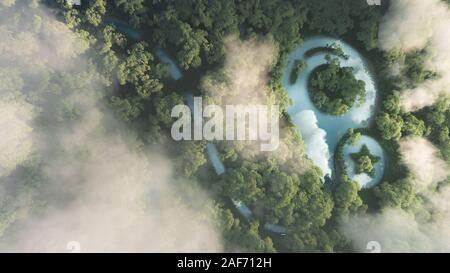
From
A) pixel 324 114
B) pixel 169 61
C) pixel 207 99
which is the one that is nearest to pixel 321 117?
pixel 324 114

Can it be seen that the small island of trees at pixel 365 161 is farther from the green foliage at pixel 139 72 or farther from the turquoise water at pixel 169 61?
the green foliage at pixel 139 72

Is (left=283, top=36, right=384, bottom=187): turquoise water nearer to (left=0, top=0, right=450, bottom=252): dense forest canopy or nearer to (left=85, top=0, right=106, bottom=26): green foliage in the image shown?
(left=0, top=0, right=450, bottom=252): dense forest canopy

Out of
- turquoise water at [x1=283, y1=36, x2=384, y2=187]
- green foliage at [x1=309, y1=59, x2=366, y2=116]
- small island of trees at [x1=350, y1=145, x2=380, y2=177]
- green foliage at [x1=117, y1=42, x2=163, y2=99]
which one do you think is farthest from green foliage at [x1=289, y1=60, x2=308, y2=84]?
green foliage at [x1=117, y1=42, x2=163, y2=99]

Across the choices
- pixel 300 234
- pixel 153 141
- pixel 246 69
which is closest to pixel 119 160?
pixel 153 141

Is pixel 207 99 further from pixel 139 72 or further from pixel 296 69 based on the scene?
pixel 296 69

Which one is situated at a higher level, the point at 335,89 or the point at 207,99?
the point at 335,89

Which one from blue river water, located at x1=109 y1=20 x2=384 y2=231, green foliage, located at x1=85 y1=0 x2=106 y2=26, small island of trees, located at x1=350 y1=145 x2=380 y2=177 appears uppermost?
green foliage, located at x1=85 y1=0 x2=106 y2=26
